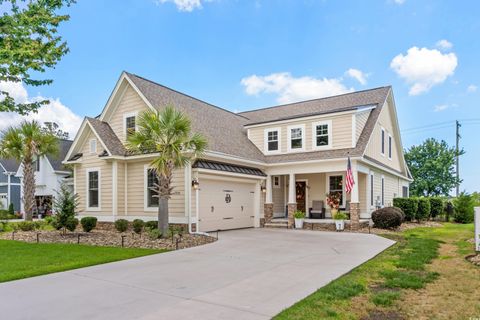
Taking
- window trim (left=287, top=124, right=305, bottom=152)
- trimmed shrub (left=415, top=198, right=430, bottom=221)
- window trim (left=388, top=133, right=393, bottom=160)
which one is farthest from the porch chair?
trimmed shrub (left=415, top=198, right=430, bottom=221)

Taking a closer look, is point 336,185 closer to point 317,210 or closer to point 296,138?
point 317,210

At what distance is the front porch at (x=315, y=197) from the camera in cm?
1767

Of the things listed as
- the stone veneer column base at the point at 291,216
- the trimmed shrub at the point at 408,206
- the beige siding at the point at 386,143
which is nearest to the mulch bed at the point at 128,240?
the stone veneer column base at the point at 291,216

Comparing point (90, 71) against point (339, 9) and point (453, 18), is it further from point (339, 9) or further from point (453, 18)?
point (453, 18)

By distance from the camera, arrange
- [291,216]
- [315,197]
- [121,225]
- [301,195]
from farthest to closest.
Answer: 1. [301,195]
2. [315,197]
3. [291,216]
4. [121,225]

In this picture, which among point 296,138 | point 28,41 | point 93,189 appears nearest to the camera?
point 28,41

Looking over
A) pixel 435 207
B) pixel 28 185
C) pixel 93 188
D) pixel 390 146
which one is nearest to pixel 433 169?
pixel 435 207

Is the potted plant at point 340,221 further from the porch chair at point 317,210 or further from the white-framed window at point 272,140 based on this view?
the white-framed window at point 272,140

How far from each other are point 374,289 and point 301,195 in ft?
48.5

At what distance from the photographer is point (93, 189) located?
17.5 meters

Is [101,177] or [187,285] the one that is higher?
[101,177]

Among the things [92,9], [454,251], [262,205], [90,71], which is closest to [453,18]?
[454,251]

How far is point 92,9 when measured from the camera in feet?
47.4

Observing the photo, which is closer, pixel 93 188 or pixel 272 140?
pixel 93 188
